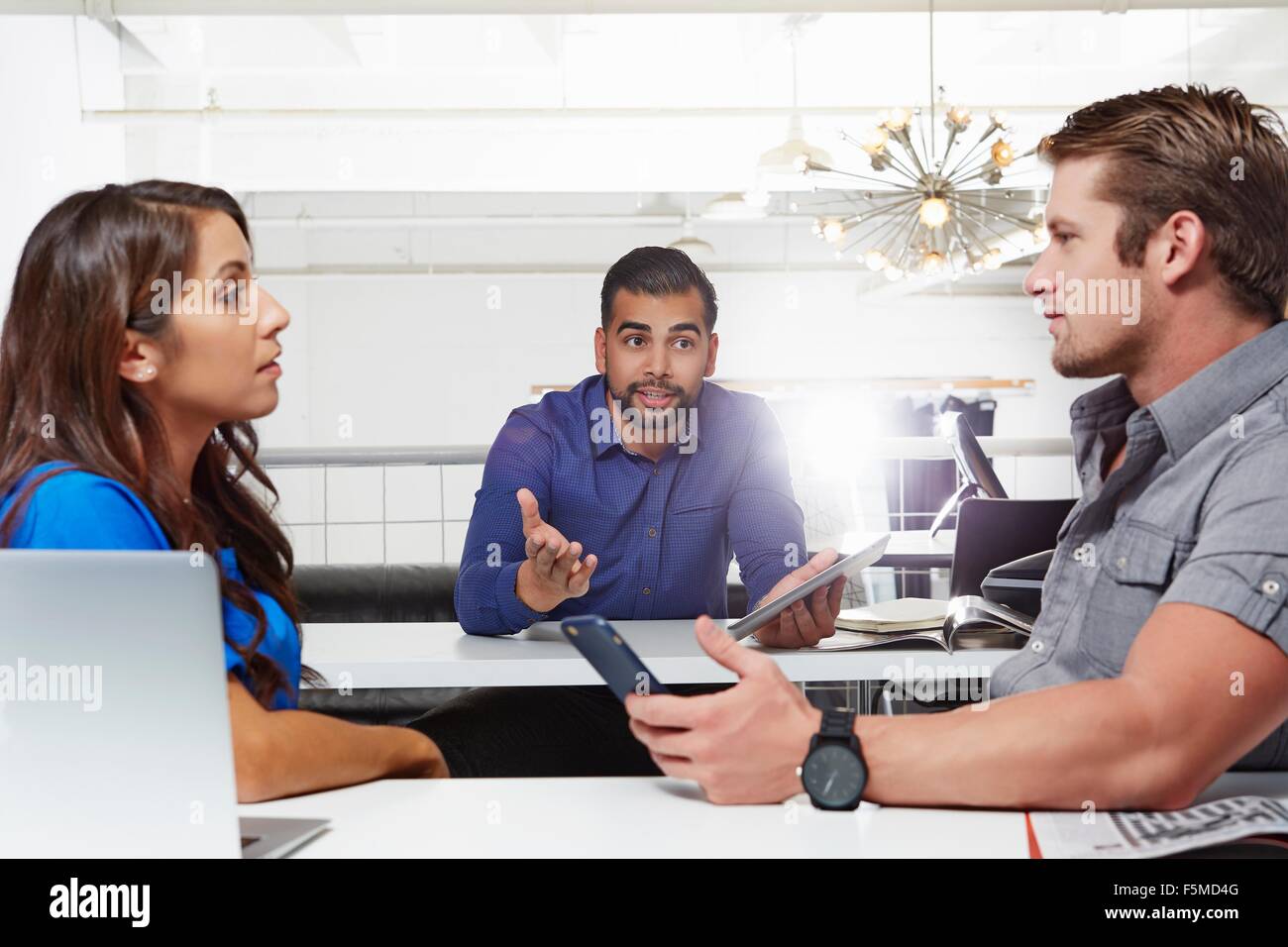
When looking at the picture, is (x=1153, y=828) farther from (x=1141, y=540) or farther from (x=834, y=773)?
(x=1141, y=540)

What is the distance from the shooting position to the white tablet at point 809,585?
1.57m

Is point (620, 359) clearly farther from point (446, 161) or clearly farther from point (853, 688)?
point (446, 161)

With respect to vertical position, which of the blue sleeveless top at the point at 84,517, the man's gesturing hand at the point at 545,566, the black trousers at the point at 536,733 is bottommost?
the black trousers at the point at 536,733

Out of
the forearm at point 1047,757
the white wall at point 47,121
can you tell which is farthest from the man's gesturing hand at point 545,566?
the white wall at point 47,121

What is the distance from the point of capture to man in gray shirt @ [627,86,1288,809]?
37.0 inches

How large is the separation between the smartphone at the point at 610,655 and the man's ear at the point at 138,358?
509mm

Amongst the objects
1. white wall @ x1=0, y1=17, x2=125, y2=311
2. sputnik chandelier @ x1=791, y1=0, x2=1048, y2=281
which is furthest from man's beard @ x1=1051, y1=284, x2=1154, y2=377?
white wall @ x1=0, y1=17, x2=125, y2=311

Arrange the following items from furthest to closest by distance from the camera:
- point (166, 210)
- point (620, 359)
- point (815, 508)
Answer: point (815, 508)
point (620, 359)
point (166, 210)

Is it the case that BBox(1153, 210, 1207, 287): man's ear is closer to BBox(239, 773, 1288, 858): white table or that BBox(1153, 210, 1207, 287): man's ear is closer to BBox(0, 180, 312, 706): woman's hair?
BBox(239, 773, 1288, 858): white table

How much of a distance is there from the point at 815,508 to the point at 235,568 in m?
3.86

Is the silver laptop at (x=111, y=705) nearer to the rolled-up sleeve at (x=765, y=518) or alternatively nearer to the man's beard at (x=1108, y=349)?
the man's beard at (x=1108, y=349)

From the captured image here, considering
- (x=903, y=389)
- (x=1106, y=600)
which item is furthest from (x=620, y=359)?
(x=903, y=389)

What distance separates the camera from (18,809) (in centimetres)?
75

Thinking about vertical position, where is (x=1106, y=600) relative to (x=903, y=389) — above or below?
below
